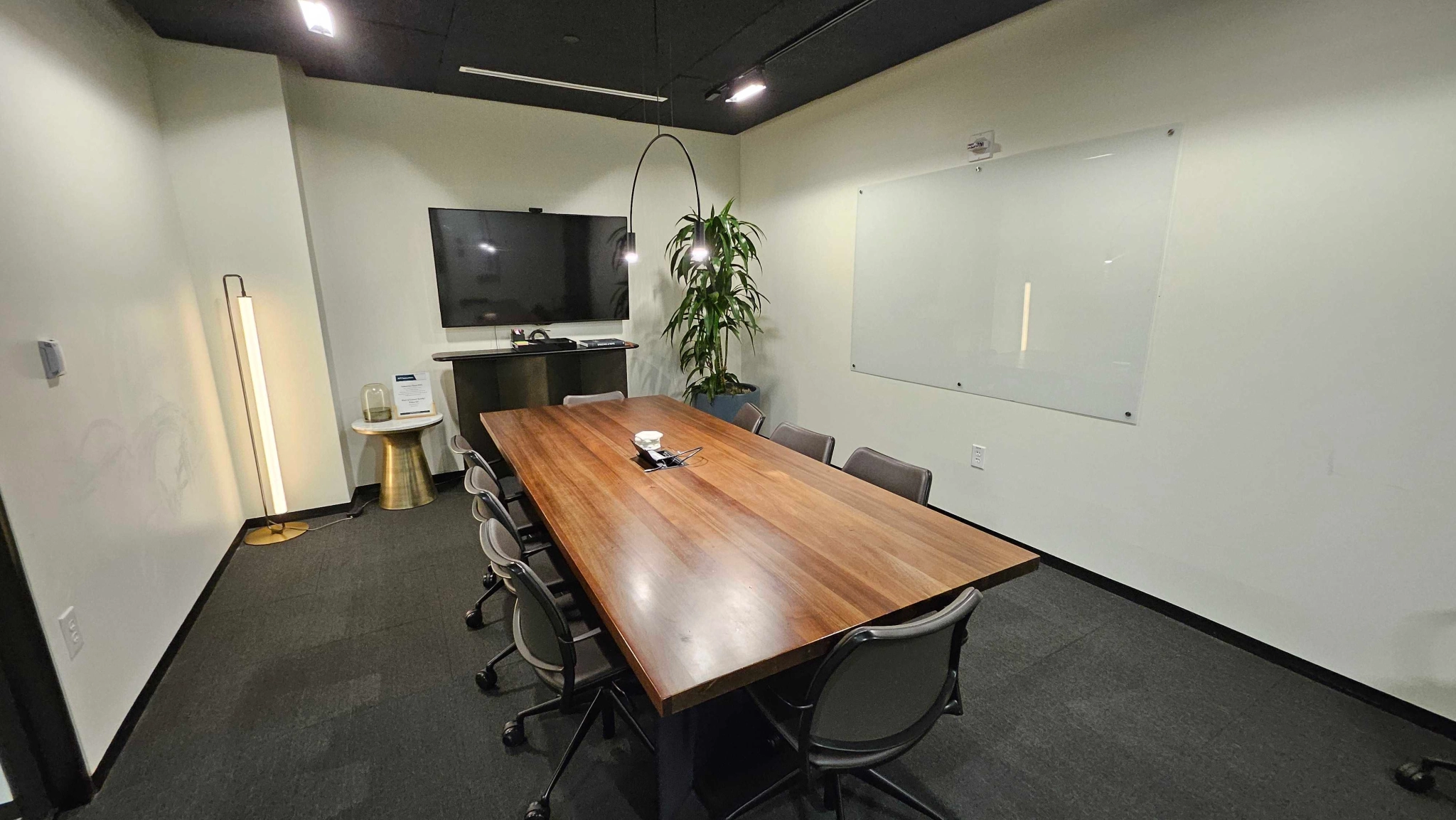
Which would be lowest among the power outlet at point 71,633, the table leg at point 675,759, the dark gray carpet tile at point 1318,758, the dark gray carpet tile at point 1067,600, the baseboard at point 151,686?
the dark gray carpet tile at point 1318,758

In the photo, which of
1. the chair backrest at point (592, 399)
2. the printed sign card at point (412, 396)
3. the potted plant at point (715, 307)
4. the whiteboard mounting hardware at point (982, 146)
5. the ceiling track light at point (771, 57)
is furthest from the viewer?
the potted plant at point (715, 307)

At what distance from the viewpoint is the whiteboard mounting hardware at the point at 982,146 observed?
2.97m

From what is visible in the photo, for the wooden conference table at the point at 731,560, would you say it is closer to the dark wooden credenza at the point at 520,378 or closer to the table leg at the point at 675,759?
the table leg at the point at 675,759

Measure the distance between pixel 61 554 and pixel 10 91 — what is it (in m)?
1.47

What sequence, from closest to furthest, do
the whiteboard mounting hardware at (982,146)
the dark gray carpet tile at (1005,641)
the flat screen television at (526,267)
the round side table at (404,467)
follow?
the dark gray carpet tile at (1005,641)
the whiteboard mounting hardware at (982,146)
the round side table at (404,467)
the flat screen television at (526,267)

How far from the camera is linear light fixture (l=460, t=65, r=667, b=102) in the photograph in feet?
10.9

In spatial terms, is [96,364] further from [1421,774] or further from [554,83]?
[1421,774]

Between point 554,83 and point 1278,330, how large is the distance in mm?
3981

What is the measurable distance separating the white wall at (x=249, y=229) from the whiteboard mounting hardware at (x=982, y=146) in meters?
3.88

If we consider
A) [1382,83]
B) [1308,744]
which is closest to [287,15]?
[1382,83]

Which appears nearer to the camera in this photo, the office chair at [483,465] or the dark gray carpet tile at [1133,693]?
the dark gray carpet tile at [1133,693]

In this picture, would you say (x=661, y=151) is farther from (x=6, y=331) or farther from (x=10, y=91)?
(x=6, y=331)

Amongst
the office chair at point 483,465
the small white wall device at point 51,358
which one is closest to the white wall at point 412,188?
the office chair at point 483,465

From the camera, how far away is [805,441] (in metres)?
Answer: 2.61
